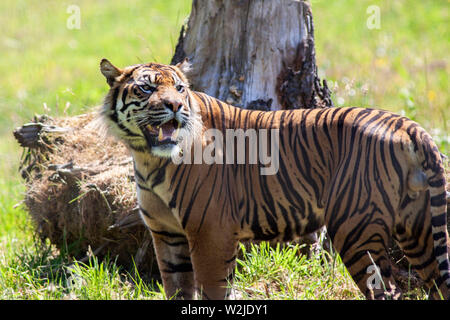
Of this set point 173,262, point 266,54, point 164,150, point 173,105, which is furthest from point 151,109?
point 266,54

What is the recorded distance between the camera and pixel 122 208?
17.7ft

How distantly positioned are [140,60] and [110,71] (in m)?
1.69

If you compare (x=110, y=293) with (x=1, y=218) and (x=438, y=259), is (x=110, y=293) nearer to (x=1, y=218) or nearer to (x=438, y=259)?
(x=438, y=259)

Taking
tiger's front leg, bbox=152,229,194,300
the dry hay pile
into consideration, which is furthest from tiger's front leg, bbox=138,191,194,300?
the dry hay pile

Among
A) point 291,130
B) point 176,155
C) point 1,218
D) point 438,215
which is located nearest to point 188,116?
point 176,155

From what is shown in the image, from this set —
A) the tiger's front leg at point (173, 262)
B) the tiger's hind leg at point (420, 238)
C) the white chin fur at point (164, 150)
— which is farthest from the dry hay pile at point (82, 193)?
the tiger's hind leg at point (420, 238)

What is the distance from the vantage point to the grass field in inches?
182

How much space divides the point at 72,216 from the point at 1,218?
205cm

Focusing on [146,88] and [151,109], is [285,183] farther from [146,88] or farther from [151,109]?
[146,88]

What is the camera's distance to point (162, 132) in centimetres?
392

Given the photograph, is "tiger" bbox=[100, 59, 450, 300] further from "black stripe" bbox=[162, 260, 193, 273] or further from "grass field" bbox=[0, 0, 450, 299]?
"grass field" bbox=[0, 0, 450, 299]

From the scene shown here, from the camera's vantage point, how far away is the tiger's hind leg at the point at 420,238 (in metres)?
3.70
